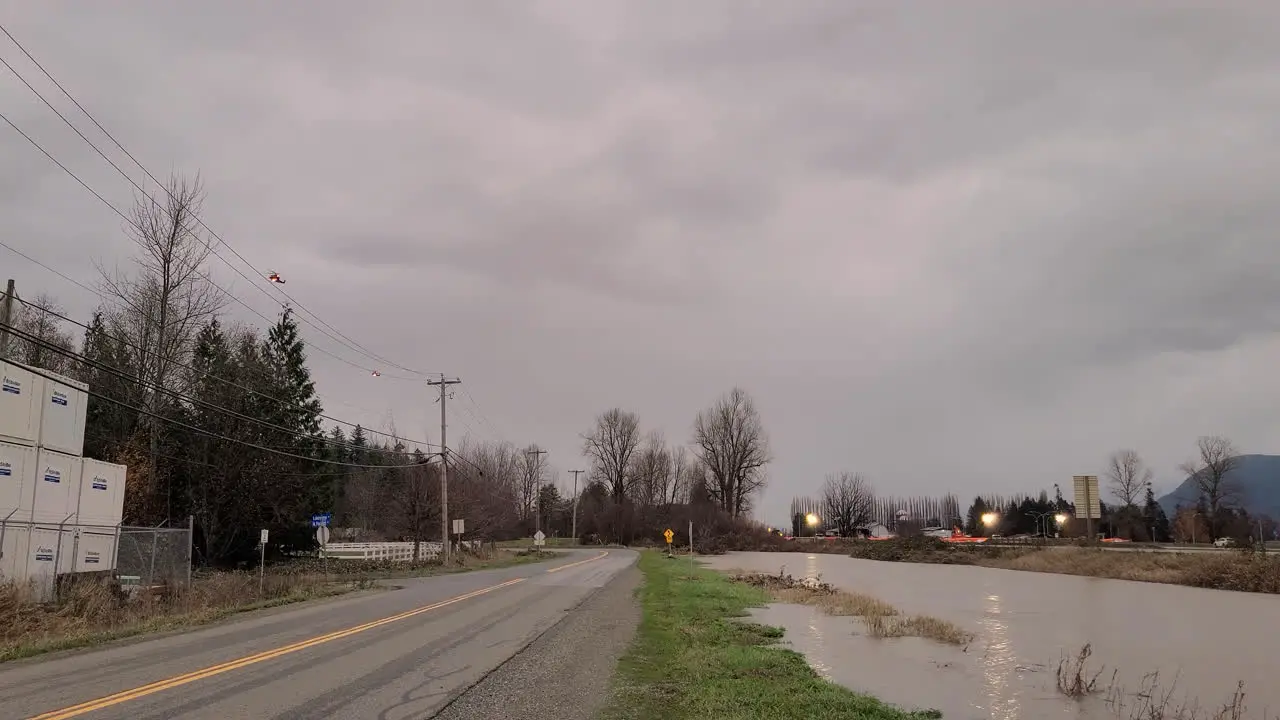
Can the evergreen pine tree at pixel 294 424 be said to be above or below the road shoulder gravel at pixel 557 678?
above

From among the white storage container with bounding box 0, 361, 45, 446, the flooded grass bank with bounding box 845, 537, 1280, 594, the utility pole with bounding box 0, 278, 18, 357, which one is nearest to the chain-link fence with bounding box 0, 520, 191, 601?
the white storage container with bounding box 0, 361, 45, 446

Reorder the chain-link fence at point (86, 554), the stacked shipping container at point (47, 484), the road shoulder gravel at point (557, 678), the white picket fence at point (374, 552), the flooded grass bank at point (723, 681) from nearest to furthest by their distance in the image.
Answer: the road shoulder gravel at point (557, 678) < the flooded grass bank at point (723, 681) < the chain-link fence at point (86, 554) < the stacked shipping container at point (47, 484) < the white picket fence at point (374, 552)

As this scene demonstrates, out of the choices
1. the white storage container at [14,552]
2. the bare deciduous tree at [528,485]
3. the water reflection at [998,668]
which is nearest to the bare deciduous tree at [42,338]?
the white storage container at [14,552]

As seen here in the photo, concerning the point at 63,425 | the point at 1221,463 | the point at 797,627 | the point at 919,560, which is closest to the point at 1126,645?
the point at 797,627

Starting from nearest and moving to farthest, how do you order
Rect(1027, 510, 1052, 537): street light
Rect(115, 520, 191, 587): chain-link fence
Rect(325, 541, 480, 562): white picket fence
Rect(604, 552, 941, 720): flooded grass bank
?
Rect(604, 552, 941, 720): flooded grass bank, Rect(115, 520, 191, 587): chain-link fence, Rect(325, 541, 480, 562): white picket fence, Rect(1027, 510, 1052, 537): street light

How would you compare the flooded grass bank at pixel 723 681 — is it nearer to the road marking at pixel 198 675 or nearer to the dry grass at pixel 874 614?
the dry grass at pixel 874 614

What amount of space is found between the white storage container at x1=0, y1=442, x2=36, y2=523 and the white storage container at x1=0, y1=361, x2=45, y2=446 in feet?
1.01

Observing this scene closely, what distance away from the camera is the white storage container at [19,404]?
2042 centimetres

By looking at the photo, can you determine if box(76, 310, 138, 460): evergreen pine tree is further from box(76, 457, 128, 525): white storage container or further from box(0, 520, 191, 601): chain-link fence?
box(0, 520, 191, 601): chain-link fence

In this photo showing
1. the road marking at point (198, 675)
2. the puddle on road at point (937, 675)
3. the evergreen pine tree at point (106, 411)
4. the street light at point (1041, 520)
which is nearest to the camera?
the road marking at point (198, 675)

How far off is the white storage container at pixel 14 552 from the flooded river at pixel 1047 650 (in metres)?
18.7

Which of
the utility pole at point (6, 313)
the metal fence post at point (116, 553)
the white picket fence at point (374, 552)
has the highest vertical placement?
the utility pole at point (6, 313)

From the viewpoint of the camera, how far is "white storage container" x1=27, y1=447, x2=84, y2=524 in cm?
2164

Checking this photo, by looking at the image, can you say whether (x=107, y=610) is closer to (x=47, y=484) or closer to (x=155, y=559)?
(x=47, y=484)
